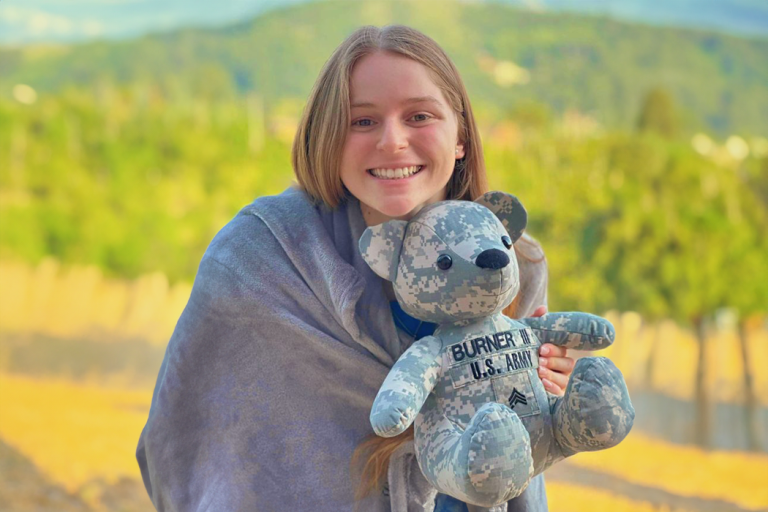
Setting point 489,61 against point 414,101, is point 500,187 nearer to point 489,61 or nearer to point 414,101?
point 489,61

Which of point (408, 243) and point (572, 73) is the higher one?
point (572, 73)

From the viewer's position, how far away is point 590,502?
5320 millimetres

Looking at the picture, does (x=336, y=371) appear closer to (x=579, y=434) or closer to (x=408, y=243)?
(x=408, y=243)

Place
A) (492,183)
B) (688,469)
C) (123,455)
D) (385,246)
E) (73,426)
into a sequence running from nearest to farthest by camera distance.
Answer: (385,246)
(123,455)
(688,469)
(73,426)
(492,183)

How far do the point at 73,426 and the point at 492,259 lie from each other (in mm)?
5275

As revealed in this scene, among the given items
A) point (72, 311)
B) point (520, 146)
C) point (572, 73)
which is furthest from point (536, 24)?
point (72, 311)

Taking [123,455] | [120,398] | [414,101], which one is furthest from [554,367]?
[120,398]

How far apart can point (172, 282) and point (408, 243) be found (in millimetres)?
5658

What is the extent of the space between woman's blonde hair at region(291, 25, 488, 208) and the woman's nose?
0.08 m

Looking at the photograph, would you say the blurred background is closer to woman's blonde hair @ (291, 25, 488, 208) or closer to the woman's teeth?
woman's blonde hair @ (291, 25, 488, 208)

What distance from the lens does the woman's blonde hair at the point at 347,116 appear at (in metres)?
1.60

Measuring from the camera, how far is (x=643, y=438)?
21.0 ft

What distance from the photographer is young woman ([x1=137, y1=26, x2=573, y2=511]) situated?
159cm

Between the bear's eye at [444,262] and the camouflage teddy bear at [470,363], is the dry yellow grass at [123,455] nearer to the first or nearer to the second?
the camouflage teddy bear at [470,363]
